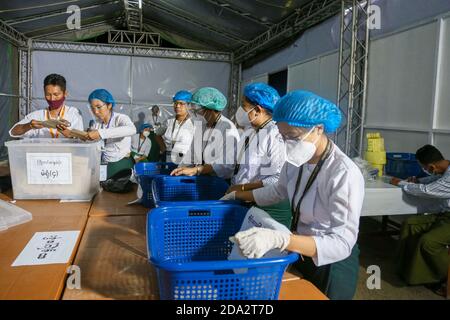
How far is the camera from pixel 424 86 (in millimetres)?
3363

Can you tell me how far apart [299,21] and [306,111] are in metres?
4.52

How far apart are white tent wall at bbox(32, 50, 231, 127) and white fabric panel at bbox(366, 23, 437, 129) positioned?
5337mm

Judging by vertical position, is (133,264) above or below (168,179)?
below

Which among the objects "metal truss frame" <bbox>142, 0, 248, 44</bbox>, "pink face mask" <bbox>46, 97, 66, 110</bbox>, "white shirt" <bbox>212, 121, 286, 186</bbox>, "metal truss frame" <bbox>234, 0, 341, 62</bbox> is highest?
"metal truss frame" <bbox>142, 0, 248, 44</bbox>

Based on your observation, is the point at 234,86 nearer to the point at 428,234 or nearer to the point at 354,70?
the point at 354,70

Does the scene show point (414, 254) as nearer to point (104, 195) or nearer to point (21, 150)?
point (104, 195)

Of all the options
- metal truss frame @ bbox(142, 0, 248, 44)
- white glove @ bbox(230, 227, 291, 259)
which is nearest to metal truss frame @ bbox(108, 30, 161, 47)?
metal truss frame @ bbox(142, 0, 248, 44)

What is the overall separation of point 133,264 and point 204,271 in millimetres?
471

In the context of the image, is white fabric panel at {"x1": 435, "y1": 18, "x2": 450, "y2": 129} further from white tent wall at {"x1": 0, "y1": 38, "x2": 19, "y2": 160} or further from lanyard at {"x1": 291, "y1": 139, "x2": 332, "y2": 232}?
white tent wall at {"x1": 0, "y1": 38, "x2": 19, "y2": 160}

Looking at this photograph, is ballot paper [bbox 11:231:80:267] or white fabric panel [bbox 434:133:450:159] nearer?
ballot paper [bbox 11:231:80:267]

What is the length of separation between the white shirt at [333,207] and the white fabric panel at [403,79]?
262cm

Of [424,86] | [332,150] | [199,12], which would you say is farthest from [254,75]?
[332,150]

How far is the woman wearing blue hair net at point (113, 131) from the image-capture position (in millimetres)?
2393

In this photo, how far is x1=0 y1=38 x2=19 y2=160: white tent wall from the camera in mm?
6652
